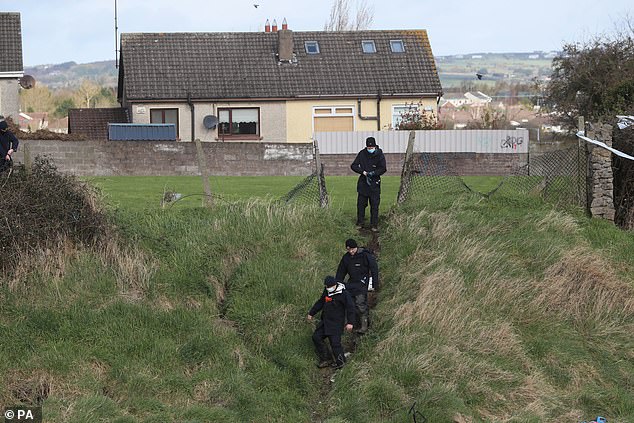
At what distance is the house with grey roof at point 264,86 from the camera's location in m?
36.3

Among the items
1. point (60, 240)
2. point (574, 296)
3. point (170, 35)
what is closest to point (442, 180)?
point (574, 296)

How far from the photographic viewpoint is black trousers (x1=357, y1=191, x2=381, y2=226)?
1850 centimetres

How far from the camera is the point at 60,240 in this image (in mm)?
15727

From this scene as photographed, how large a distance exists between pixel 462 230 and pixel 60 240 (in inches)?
268

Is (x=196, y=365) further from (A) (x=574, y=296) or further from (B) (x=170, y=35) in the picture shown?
(B) (x=170, y=35)

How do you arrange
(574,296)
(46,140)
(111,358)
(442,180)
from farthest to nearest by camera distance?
(46,140) → (442,180) → (574,296) → (111,358)

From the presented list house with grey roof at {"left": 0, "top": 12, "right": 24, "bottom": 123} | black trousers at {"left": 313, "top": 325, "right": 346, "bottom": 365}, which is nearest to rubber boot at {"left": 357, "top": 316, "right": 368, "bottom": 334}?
black trousers at {"left": 313, "top": 325, "right": 346, "bottom": 365}

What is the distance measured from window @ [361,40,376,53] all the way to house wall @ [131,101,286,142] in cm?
416

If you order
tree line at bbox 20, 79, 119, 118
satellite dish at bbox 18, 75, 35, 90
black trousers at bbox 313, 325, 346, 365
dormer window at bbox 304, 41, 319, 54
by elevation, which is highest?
dormer window at bbox 304, 41, 319, 54

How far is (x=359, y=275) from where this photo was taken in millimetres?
14734

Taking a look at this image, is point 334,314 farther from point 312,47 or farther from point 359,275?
→ point 312,47

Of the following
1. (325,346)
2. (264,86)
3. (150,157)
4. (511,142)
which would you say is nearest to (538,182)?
(511,142)

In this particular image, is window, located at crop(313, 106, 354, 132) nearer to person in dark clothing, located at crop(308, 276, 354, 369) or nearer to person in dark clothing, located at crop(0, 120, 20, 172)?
person in dark clothing, located at crop(0, 120, 20, 172)

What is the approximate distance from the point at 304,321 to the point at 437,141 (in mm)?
16279
